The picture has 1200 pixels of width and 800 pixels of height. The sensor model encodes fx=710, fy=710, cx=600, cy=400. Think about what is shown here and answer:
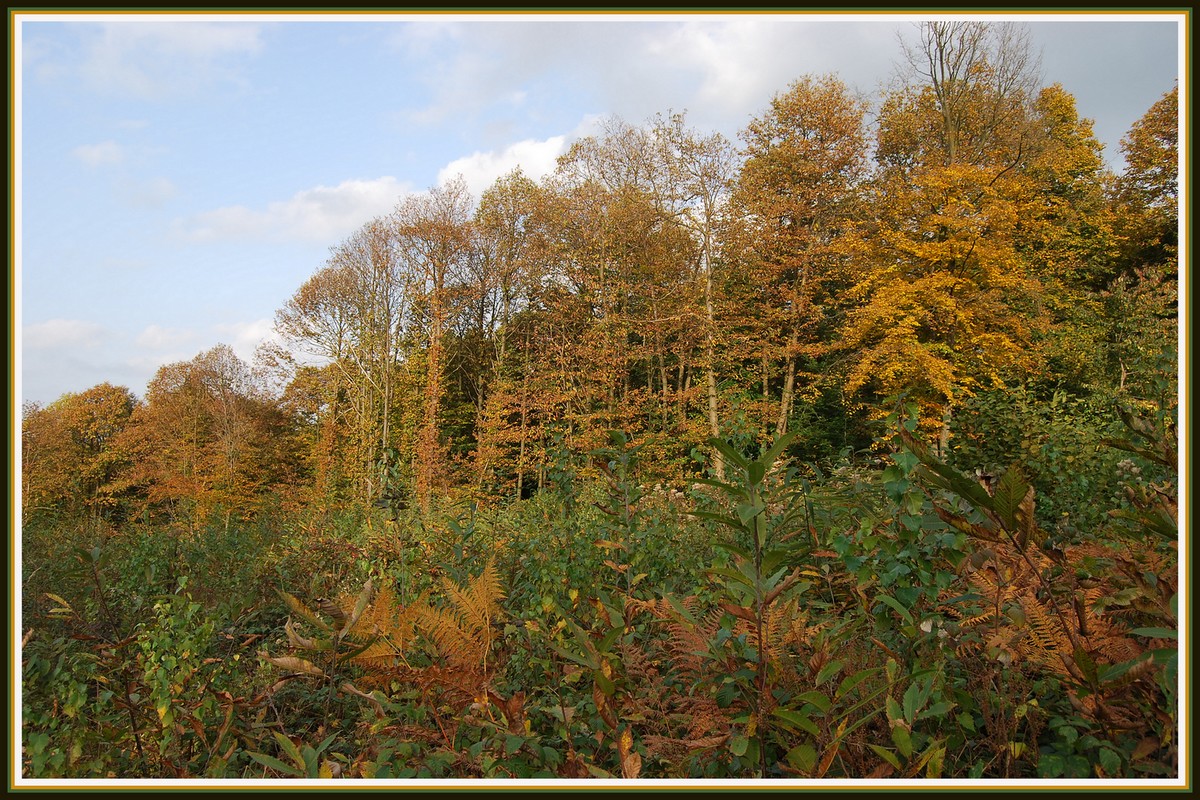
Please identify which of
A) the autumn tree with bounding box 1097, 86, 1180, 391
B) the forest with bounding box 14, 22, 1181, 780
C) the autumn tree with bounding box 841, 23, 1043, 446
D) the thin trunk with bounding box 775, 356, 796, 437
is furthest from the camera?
the thin trunk with bounding box 775, 356, 796, 437

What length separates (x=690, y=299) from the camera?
15.8 metres

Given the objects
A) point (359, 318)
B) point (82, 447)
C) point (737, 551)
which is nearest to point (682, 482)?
point (737, 551)

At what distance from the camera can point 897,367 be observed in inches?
518

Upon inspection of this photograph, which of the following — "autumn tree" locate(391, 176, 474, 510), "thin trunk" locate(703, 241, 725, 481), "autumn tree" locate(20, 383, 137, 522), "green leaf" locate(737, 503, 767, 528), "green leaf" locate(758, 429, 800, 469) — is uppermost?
"autumn tree" locate(391, 176, 474, 510)

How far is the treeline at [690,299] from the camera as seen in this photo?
547 inches

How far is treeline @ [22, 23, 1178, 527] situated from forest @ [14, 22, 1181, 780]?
109mm

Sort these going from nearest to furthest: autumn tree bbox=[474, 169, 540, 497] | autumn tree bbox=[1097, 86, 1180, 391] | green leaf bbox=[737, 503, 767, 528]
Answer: green leaf bbox=[737, 503, 767, 528]
autumn tree bbox=[1097, 86, 1180, 391]
autumn tree bbox=[474, 169, 540, 497]

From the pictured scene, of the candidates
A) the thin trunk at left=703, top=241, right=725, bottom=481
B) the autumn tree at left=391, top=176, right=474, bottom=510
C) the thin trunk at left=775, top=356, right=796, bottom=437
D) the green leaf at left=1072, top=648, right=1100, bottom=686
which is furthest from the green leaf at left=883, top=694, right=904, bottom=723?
the autumn tree at left=391, top=176, right=474, bottom=510

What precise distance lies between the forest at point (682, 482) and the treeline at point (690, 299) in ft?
0.36

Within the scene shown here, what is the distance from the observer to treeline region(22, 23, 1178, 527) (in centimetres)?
1391

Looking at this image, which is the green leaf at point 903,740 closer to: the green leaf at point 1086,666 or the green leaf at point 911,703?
the green leaf at point 911,703

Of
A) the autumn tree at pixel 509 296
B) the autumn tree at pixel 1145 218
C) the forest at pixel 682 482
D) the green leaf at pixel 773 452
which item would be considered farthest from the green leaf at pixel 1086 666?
the autumn tree at pixel 509 296

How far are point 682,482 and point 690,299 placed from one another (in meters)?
11.9

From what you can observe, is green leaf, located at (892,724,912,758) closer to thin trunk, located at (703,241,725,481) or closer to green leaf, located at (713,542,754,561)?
green leaf, located at (713,542,754,561)
